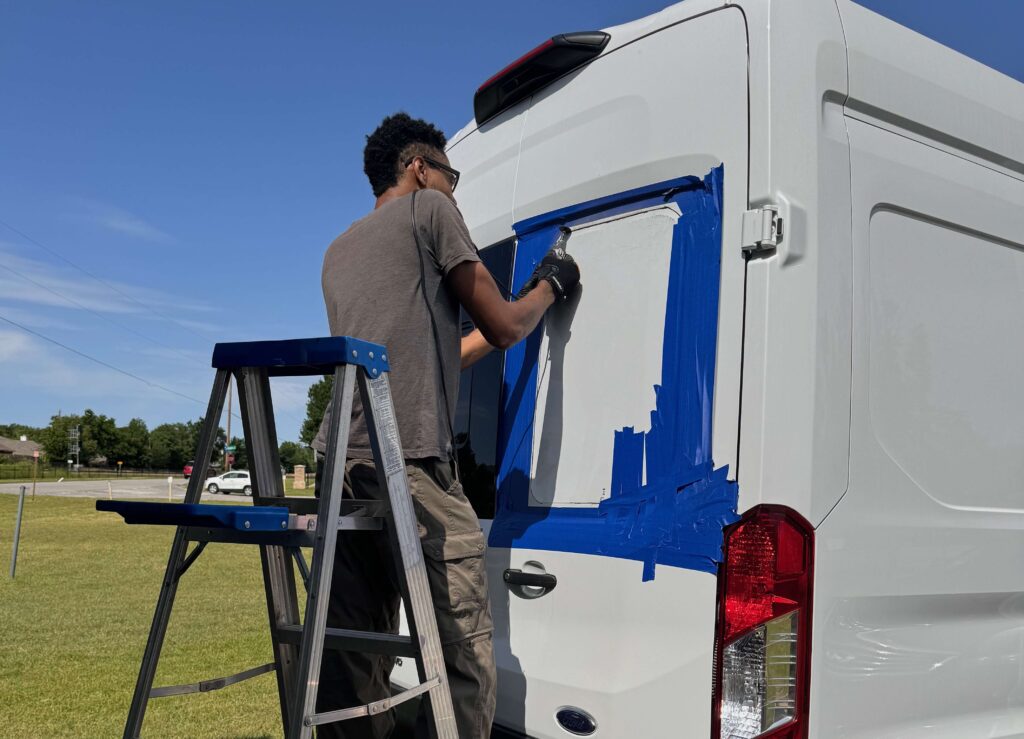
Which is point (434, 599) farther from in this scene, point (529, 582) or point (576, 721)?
point (576, 721)

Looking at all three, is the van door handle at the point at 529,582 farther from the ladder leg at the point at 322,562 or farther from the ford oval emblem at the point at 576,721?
the ladder leg at the point at 322,562

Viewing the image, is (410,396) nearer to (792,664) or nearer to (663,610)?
(663,610)

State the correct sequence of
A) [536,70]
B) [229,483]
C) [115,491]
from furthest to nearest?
[229,483] → [115,491] → [536,70]

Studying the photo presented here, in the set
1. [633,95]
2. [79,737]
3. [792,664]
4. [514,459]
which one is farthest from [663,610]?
[79,737]

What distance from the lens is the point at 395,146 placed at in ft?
8.72

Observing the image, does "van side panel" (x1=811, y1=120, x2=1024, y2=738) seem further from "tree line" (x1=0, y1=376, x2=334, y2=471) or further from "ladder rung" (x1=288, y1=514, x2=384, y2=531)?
"tree line" (x1=0, y1=376, x2=334, y2=471)

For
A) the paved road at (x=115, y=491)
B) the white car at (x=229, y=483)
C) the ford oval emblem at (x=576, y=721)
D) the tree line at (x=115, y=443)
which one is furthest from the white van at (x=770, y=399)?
the tree line at (x=115, y=443)

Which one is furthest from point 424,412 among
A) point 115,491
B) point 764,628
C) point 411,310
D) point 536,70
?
point 115,491

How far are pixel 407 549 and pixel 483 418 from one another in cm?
89

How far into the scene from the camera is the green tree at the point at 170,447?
107m

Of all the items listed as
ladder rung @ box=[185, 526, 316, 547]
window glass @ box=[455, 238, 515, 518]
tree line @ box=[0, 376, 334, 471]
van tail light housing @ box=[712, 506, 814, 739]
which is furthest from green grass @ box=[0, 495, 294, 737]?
tree line @ box=[0, 376, 334, 471]

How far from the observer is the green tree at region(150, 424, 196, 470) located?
10712 centimetres

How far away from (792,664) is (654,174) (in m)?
1.28

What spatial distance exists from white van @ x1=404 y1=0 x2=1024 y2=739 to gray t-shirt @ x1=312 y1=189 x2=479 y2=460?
400 millimetres
